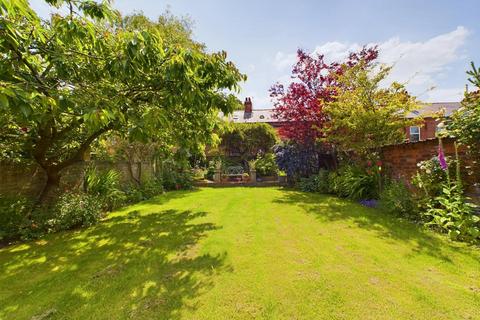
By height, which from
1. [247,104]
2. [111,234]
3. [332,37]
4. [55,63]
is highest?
[247,104]

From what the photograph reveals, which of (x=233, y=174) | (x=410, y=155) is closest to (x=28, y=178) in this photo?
(x=410, y=155)

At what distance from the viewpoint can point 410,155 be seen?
648 cm

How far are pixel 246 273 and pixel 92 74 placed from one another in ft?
14.7

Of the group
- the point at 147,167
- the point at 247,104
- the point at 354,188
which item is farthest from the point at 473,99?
the point at 247,104

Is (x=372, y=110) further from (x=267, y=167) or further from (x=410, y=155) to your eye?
(x=267, y=167)

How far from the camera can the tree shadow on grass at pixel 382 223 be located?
3.95 m

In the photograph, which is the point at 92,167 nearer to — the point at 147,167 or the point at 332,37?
the point at 147,167

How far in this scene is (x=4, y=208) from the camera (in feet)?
17.1

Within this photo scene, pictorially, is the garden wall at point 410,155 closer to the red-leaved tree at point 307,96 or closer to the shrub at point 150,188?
the red-leaved tree at point 307,96

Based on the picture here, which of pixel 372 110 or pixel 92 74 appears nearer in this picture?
pixel 92 74

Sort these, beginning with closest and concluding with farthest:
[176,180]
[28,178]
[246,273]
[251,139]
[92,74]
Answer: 1. [246,273]
2. [92,74]
3. [28,178]
4. [176,180]
5. [251,139]

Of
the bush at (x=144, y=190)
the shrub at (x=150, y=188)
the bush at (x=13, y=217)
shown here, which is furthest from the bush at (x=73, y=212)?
the shrub at (x=150, y=188)

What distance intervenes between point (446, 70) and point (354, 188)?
6.53 meters

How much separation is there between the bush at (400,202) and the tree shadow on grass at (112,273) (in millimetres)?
4765
